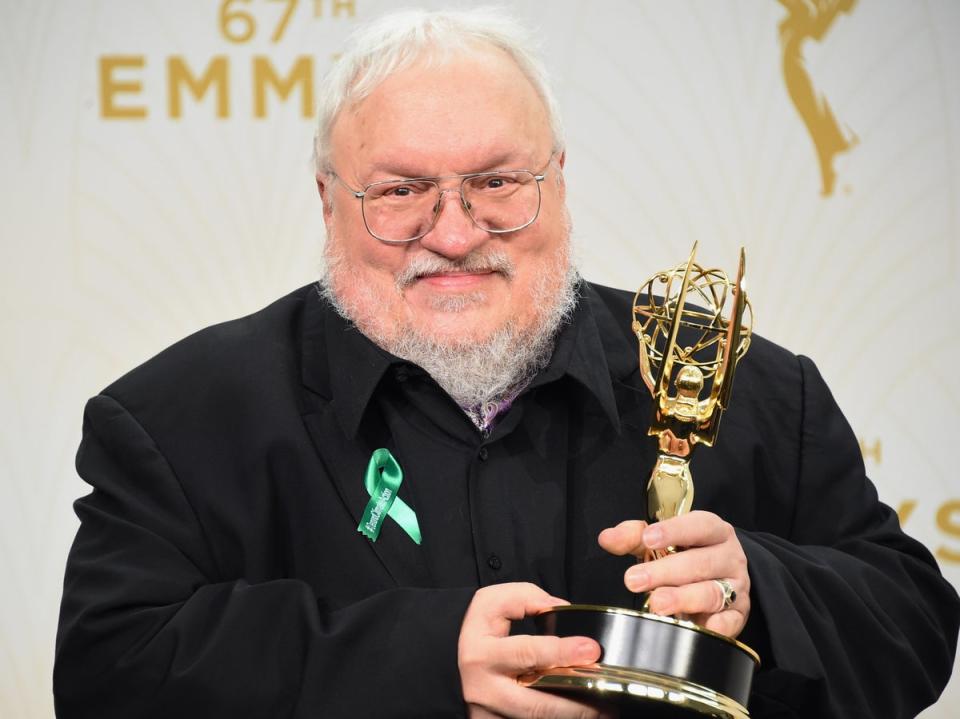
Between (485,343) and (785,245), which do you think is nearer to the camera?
(485,343)

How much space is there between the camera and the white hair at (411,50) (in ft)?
6.59

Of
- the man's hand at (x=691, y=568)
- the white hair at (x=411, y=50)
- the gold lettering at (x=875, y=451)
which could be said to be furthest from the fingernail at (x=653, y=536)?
the gold lettering at (x=875, y=451)

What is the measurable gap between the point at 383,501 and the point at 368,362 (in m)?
0.21

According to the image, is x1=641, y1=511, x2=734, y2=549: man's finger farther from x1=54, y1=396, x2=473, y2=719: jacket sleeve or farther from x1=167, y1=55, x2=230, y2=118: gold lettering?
x1=167, y1=55, x2=230, y2=118: gold lettering

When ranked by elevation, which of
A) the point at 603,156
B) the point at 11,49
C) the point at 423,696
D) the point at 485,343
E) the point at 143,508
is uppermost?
the point at 11,49

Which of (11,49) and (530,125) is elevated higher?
(11,49)

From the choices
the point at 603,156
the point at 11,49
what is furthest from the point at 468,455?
the point at 11,49

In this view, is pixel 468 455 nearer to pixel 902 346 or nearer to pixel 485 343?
pixel 485 343

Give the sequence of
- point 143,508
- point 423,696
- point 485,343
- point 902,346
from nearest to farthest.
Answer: point 423,696 → point 143,508 → point 485,343 → point 902,346

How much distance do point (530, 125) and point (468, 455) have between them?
501mm

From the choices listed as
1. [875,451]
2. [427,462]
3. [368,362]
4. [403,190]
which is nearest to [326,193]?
[403,190]

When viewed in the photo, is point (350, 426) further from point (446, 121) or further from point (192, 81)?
point (192, 81)

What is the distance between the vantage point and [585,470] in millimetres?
1992

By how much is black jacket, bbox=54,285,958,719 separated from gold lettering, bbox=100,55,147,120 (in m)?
0.87
